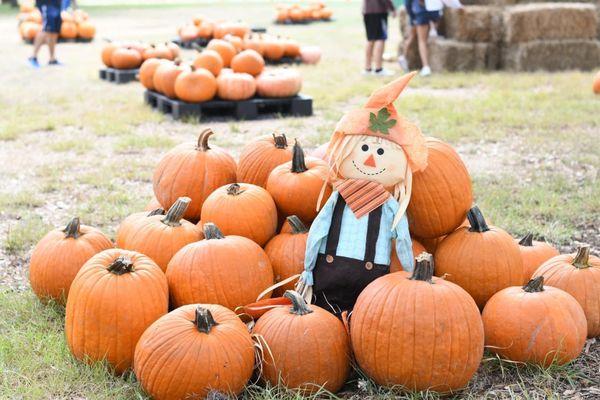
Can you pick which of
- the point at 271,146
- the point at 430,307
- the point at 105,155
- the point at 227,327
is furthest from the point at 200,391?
the point at 105,155

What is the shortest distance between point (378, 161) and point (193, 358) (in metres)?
1.10

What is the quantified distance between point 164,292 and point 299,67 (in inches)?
415

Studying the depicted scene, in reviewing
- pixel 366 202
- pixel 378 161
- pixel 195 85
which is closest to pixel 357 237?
pixel 366 202

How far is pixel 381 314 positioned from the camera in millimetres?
2775

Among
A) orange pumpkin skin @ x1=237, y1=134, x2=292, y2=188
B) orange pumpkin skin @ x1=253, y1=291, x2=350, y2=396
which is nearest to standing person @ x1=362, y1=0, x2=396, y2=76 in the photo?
orange pumpkin skin @ x1=237, y1=134, x2=292, y2=188

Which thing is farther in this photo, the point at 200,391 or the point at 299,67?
the point at 299,67

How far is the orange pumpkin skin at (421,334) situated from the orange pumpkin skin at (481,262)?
17.8 inches

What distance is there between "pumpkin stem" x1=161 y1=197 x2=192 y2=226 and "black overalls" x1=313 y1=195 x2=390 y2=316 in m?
0.70

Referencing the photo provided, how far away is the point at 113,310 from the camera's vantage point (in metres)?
2.93

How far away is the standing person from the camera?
11.3 metres

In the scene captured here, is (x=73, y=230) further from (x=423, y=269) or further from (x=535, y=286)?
(x=535, y=286)

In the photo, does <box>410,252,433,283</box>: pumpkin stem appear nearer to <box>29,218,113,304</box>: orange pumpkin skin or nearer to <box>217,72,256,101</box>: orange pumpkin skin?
<box>29,218,113,304</box>: orange pumpkin skin

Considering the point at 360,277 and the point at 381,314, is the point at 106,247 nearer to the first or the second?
the point at 360,277

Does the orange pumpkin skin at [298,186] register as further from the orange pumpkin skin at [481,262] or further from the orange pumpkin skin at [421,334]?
the orange pumpkin skin at [421,334]
